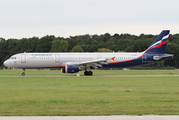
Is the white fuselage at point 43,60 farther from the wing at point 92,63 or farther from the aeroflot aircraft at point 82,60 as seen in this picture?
the wing at point 92,63

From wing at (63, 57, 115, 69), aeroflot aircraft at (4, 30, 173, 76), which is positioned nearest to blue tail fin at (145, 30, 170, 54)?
aeroflot aircraft at (4, 30, 173, 76)

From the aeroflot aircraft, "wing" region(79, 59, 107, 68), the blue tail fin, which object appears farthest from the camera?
the blue tail fin

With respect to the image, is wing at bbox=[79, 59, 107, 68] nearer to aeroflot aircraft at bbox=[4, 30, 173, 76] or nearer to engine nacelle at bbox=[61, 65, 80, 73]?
aeroflot aircraft at bbox=[4, 30, 173, 76]

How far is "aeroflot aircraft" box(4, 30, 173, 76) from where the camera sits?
43400 mm

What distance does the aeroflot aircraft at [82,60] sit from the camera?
43400mm

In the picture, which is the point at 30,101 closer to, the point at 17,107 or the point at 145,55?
the point at 17,107

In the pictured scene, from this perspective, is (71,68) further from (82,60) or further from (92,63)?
(82,60)

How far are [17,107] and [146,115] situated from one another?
6.15m

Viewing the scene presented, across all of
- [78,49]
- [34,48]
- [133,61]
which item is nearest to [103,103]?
[133,61]

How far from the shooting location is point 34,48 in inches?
5300

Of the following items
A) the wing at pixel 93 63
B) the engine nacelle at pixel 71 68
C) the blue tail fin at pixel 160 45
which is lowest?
the engine nacelle at pixel 71 68

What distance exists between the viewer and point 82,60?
45.3 metres

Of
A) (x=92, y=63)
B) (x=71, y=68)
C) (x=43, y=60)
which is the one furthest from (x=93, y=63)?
(x=43, y=60)

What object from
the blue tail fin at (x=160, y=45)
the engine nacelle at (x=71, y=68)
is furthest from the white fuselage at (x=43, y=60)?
the blue tail fin at (x=160, y=45)
